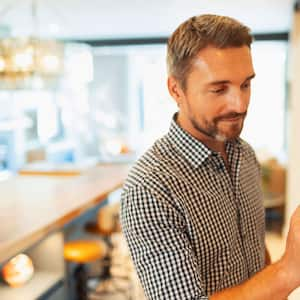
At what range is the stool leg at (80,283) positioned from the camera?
124 inches

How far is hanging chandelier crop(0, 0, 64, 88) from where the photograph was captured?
3.15m

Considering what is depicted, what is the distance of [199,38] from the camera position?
1.00 metres

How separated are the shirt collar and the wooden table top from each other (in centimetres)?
100

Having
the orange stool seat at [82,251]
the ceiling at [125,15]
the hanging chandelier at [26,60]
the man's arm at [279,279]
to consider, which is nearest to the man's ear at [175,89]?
the man's arm at [279,279]

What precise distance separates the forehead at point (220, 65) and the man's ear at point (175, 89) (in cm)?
5

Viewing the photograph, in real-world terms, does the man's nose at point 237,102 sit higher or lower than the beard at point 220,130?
higher

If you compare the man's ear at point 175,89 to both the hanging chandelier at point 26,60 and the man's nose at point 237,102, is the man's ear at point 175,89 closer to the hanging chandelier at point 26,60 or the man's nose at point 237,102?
the man's nose at point 237,102

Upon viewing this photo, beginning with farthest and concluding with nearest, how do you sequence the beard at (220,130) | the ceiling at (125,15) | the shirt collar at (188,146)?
the ceiling at (125,15)
the shirt collar at (188,146)
the beard at (220,130)

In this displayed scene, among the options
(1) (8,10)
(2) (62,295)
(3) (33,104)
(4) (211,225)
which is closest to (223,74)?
(4) (211,225)

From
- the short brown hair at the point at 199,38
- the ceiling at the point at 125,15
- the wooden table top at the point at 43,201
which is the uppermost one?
the ceiling at the point at 125,15

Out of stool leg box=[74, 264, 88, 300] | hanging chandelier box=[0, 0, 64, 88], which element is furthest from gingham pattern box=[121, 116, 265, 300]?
hanging chandelier box=[0, 0, 64, 88]

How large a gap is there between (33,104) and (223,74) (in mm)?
7036

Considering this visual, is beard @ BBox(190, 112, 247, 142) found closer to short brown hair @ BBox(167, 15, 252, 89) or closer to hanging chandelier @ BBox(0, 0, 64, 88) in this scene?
short brown hair @ BBox(167, 15, 252, 89)

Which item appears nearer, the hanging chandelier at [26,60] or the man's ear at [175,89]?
the man's ear at [175,89]
